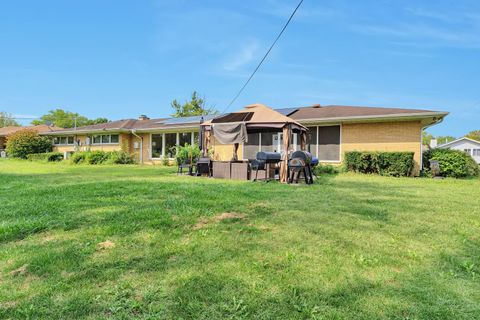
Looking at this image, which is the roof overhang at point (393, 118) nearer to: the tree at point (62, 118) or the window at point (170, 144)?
the window at point (170, 144)

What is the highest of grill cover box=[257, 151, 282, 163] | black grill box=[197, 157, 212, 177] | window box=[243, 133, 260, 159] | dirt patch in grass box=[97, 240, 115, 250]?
window box=[243, 133, 260, 159]

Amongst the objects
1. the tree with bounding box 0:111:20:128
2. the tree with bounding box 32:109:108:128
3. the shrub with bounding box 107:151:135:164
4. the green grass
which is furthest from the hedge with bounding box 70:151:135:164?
the tree with bounding box 0:111:20:128

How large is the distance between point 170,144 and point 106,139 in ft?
22.4

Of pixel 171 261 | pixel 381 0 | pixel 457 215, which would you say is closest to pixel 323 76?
pixel 381 0

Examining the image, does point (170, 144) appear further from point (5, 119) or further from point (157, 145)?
point (5, 119)

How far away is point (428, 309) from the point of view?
2.12 m

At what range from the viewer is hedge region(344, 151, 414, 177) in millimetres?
11984

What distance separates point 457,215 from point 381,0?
715cm

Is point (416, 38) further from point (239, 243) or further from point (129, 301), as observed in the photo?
point (129, 301)

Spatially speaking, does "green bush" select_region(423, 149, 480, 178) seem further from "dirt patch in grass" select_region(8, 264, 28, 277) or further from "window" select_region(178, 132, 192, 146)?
"dirt patch in grass" select_region(8, 264, 28, 277)

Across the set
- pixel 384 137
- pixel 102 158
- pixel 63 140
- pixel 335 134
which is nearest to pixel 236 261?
pixel 384 137

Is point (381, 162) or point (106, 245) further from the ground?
point (381, 162)

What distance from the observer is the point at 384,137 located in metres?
13.4

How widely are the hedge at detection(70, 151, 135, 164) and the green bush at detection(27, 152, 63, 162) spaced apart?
14.4 feet
